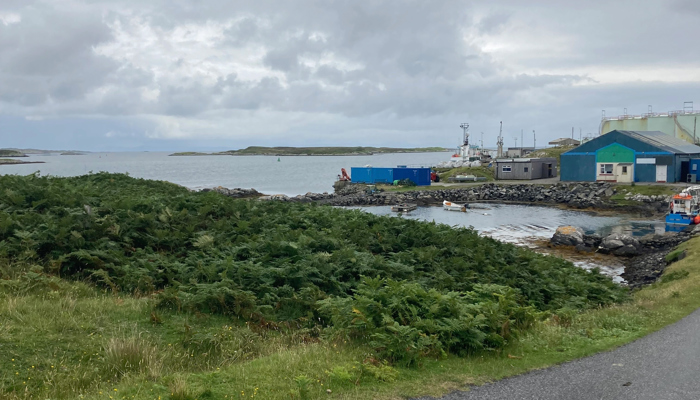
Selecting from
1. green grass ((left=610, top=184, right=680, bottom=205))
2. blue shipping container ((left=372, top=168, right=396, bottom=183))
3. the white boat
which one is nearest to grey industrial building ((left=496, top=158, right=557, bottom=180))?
blue shipping container ((left=372, top=168, right=396, bottom=183))

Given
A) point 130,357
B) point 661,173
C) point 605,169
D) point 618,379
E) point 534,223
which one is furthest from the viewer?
point 605,169

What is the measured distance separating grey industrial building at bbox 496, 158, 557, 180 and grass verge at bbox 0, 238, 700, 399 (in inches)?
2713

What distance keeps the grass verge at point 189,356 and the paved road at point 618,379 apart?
0.95 feet

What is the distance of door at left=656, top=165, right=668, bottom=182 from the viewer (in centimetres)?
5919

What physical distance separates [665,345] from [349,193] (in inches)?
2444

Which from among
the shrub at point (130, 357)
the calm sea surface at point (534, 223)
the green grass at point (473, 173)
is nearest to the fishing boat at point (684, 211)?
the calm sea surface at point (534, 223)

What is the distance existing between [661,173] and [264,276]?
61.8 meters

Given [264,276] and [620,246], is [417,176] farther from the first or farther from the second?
[264,276]

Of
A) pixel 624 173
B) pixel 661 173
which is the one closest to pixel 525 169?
pixel 624 173

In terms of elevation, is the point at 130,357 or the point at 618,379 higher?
the point at 130,357

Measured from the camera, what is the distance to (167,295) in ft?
32.4

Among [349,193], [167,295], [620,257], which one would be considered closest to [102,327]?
[167,295]

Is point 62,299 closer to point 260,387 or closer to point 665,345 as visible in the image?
point 260,387

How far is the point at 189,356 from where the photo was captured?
794 centimetres
